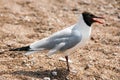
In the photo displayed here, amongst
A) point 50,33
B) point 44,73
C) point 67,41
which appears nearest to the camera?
point 67,41

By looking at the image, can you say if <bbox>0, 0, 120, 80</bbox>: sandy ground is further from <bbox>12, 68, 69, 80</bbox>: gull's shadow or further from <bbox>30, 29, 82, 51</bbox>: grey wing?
<bbox>30, 29, 82, 51</bbox>: grey wing

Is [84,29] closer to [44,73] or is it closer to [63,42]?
[63,42]

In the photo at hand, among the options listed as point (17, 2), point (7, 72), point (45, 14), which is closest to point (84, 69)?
point (7, 72)

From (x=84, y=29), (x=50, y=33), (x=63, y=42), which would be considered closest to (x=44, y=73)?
(x=63, y=42)

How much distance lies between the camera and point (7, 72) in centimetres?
557

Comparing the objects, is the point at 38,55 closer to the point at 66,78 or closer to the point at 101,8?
the point at 66,78

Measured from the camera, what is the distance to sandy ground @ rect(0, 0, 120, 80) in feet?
18.7

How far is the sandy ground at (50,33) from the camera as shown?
5711 millimetres

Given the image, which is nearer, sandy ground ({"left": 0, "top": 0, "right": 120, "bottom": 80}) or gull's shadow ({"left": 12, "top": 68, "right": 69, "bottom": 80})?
gull's shadow ({"left": 12, "top": 68, "right": 69, "bottom": 80})

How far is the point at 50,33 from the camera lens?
7.11 meters

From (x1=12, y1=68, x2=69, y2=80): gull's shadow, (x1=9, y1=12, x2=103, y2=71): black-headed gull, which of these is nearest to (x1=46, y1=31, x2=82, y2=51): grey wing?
(x1=9, y1=12, x2=103, y2=71): black-headed gull

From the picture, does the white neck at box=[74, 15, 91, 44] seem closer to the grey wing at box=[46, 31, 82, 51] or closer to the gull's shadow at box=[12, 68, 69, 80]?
the grey wing at box=[46, 31, 82, 51]

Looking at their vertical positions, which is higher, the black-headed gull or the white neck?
the white neck

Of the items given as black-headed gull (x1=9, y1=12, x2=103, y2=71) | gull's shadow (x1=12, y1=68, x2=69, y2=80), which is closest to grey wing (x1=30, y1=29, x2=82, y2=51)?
black-headed gull (x1=9, y1=12, x2=103, y2=71)
